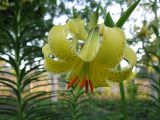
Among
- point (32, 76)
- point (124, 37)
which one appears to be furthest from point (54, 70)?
point (32, 76)

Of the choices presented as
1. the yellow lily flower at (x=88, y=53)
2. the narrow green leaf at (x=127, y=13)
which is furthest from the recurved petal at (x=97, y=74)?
the narrow green leaf at (x=127, y=13)

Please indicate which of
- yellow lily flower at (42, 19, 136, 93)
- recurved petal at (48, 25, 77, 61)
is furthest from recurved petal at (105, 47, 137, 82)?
recurved petal at (48, 25, 77, 61)

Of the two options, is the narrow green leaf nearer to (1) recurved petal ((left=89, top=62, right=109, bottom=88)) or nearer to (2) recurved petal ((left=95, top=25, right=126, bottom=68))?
(2) recurved petal ((left=95, top=25, right=126, bottom=68))

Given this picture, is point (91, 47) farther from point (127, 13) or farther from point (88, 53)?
point (127, 13)

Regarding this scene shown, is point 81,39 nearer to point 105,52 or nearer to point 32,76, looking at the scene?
point 105,52

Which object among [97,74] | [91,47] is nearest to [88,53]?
[91,47]
